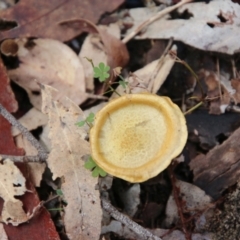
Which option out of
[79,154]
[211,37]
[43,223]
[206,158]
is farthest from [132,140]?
[211,37]

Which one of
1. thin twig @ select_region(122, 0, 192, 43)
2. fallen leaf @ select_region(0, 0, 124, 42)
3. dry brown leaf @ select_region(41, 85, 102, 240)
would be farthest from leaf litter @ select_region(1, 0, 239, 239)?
fallen leaf @ select_region(0, 0, 124, 42)

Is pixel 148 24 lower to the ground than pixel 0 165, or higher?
higher

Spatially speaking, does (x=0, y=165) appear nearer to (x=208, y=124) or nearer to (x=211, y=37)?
(x=208, y=124)

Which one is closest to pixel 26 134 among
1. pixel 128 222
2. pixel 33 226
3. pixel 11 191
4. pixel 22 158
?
pixel 22 158

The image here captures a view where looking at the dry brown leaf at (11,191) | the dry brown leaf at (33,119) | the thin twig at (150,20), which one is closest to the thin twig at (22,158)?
the dry brown leaf at (11,191)

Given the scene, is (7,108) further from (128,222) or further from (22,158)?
(128,222)

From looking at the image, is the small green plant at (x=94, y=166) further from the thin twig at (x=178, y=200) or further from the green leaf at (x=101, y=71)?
the green leaf at (x=101, y=71)
